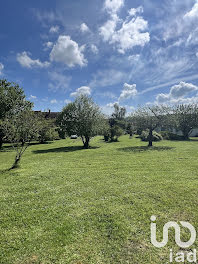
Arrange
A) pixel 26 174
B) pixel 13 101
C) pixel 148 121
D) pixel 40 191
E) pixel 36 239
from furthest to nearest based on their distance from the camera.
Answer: pixel 13 101, pixel 148 121, pixel 26 174, pixel 40 191, pixel 36 239

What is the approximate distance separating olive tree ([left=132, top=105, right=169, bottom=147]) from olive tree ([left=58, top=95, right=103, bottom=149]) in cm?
580

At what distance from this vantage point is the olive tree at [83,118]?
1931 cm

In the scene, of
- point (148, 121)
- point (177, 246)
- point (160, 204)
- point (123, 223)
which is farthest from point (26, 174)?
point (148, 121)

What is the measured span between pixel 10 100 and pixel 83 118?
11713 mm

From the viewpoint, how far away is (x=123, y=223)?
3.58 metres

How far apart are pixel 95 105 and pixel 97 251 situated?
18.7 metres

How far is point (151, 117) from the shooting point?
18.5 m

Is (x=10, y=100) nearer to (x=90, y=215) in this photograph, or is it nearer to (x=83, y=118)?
(x=83, y=118)

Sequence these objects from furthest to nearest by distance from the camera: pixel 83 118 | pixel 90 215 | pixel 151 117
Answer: pixel 83 118 → pixel 151 117 → pixel 90 215

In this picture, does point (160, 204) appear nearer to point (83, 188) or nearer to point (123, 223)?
point (123, 223)

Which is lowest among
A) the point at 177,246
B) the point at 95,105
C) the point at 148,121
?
the point at 177,246
